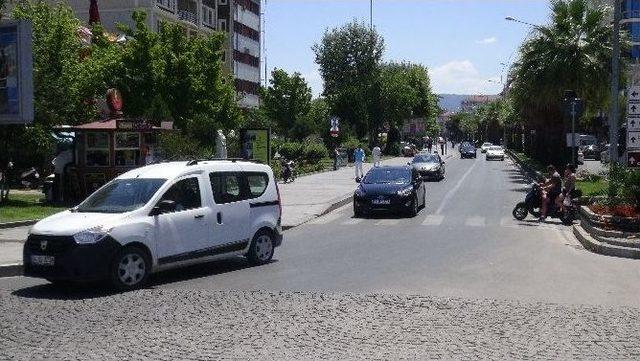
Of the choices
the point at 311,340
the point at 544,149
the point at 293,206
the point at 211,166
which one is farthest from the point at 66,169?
the point at 544,149

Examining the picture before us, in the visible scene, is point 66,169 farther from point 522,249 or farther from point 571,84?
point 571,84

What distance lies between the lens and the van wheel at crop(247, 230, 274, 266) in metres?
14.0

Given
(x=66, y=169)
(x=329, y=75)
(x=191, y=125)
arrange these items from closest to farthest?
(x=66, y=169), (x=191, y=125), (x=329, y=75)

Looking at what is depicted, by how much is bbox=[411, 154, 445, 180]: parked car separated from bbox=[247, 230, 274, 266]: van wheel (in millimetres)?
29051

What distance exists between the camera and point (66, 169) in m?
26.3

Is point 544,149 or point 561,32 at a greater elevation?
point 561,32

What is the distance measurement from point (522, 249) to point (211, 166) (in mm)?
7088

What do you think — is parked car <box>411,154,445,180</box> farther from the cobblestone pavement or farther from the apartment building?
the cobblestone pavement

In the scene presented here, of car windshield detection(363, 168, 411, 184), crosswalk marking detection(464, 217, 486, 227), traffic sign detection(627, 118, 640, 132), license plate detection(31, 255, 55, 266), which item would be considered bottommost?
crosswalk marking detection(464, 217, 486, 227)

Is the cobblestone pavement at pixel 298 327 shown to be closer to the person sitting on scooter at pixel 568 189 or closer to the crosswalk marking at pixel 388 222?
the crosswalk marking at pixel 388 222

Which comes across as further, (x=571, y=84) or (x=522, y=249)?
(x=571, y=84)

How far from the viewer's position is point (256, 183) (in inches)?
558

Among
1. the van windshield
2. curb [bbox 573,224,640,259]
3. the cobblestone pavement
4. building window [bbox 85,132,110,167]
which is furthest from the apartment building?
the cobblestone pavement

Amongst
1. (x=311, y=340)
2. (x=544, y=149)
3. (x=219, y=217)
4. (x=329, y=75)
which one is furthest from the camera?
(x=329, y=75)
